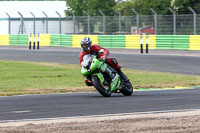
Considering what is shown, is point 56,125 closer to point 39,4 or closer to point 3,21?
point 3,21

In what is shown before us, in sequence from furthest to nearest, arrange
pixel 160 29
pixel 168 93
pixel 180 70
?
pixel 160 29
pixel 180 70
pixel 168 93

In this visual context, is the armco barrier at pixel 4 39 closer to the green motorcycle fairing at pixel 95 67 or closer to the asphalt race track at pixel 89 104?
the asphalt race track at pixel 89 104

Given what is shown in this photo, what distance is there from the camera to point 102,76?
11844 millimetres

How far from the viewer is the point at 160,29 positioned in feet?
115

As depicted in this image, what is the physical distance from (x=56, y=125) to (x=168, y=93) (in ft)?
17.2

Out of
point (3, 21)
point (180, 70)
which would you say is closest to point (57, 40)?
point (3, 21)

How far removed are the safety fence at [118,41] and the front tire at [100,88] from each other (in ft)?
63.6

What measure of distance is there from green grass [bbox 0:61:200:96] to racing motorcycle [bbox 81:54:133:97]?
6.05ft

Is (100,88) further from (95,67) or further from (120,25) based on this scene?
(120,25)

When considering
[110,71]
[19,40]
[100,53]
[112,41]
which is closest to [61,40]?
[19,40]

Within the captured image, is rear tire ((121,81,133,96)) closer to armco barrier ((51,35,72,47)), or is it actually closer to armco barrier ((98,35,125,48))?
armco barrier ((98,35,125,48))

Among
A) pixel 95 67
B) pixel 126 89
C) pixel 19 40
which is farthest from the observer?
pixel 19 40

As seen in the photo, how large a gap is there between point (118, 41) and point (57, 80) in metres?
19.4

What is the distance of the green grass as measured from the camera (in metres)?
14.1
